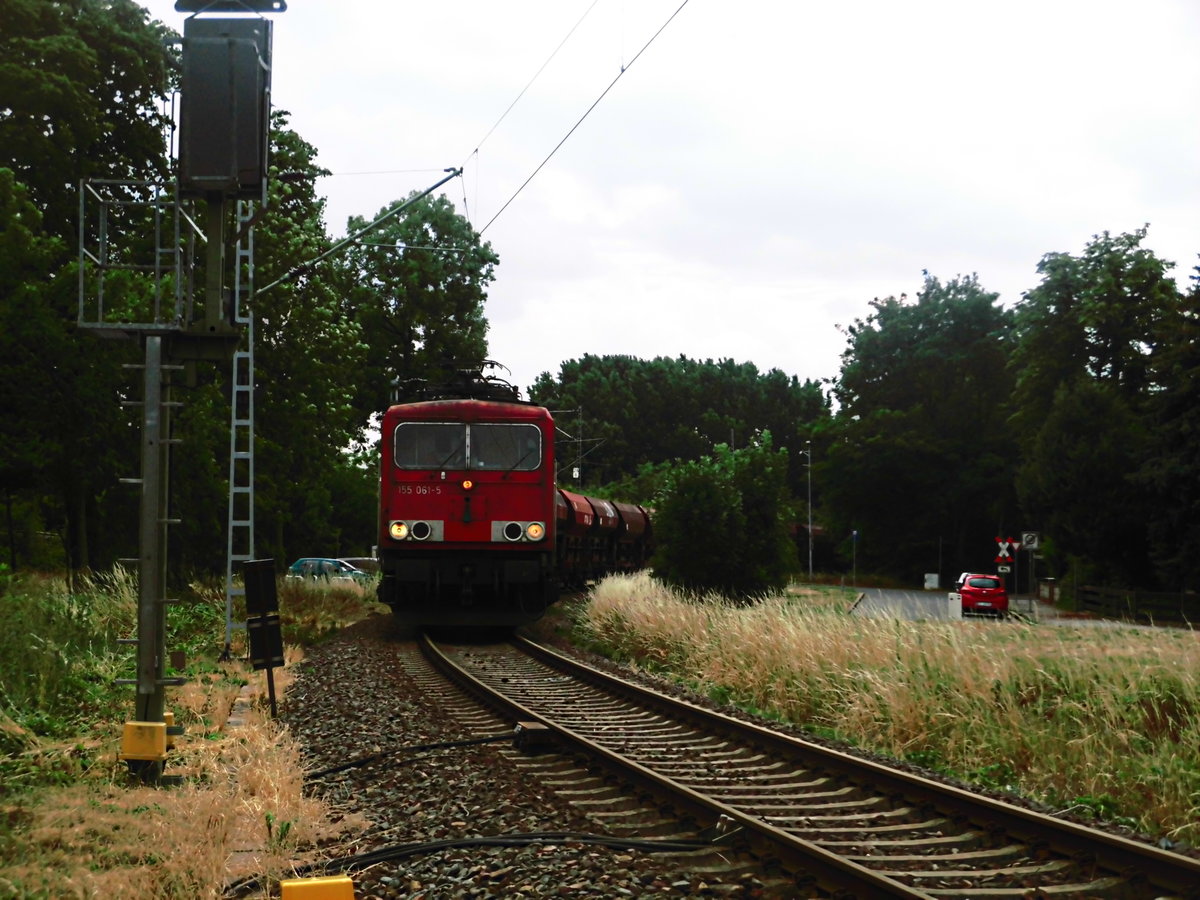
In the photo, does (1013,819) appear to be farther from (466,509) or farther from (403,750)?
(466,509)

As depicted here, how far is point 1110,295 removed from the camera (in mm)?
44969

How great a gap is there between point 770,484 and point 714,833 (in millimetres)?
16089

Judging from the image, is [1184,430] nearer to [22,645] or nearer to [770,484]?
[770,484]

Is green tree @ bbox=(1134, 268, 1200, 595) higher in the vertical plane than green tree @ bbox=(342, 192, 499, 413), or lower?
lower

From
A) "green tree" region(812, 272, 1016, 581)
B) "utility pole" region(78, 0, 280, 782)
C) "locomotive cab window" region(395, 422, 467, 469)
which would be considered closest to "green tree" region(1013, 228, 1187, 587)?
"green tree" region(812, 272, 1016, 581)

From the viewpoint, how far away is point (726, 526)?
21.6 metres

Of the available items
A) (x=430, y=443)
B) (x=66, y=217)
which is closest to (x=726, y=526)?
(x=430, y=443)

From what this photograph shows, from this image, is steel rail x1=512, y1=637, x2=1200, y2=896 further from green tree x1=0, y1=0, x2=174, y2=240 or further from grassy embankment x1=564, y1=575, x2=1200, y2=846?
green tree x1=0, y1=0, x2=174, y2=240

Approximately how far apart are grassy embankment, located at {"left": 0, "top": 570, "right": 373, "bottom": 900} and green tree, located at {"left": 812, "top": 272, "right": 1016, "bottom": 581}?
47758 millimetres

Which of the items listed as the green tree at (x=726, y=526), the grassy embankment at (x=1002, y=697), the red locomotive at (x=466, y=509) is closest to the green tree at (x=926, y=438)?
the green tree at (x=726, y=526)

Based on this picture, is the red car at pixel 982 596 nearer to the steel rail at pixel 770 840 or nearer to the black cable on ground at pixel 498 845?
the steel rail at pixel 770 840

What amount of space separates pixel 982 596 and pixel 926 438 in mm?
26089

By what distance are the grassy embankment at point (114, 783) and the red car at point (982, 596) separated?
22499mm

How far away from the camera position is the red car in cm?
3173
